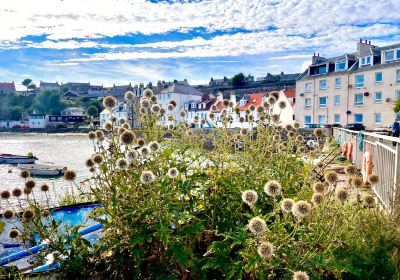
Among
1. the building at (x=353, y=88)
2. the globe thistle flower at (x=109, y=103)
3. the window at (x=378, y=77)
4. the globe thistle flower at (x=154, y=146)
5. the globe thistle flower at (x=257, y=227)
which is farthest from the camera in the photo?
the window at (x=378, y=77)

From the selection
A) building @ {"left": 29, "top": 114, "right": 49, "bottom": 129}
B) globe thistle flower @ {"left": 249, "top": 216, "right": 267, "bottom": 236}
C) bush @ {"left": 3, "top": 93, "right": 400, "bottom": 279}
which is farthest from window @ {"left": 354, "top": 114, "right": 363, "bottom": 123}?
building @ {"left": 29, "top": 114, "right": 49, "bottom": 129}

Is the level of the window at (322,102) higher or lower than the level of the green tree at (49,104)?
lower

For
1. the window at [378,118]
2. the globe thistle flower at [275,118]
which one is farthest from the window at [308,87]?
the globe thistle flower at [275,118]

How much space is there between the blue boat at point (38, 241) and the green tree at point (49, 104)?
139 m

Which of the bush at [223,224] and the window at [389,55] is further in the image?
the window at [389,55]

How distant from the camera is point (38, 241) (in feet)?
13.6

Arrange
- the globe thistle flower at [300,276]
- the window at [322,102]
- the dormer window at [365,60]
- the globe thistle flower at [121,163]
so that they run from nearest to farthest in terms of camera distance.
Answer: the globe thistle flower at [300,276], the globe thistle flower at [121,163], the dormer window at [365,60], the window at [322,102]

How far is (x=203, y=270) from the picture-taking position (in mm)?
2547

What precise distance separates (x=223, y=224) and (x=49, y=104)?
147125 mm

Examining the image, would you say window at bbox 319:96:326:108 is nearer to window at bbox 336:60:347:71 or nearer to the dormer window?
window at bbox 336:60:347:71

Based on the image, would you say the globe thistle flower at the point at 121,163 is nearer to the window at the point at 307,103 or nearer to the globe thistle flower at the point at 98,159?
the globe thistle flower at the point at 98,159

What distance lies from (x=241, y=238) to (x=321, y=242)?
68cm

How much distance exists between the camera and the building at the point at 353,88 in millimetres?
38500

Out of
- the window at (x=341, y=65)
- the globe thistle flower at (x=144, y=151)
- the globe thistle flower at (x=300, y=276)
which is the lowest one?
the globe thistle flower at (x=300, y=276)
